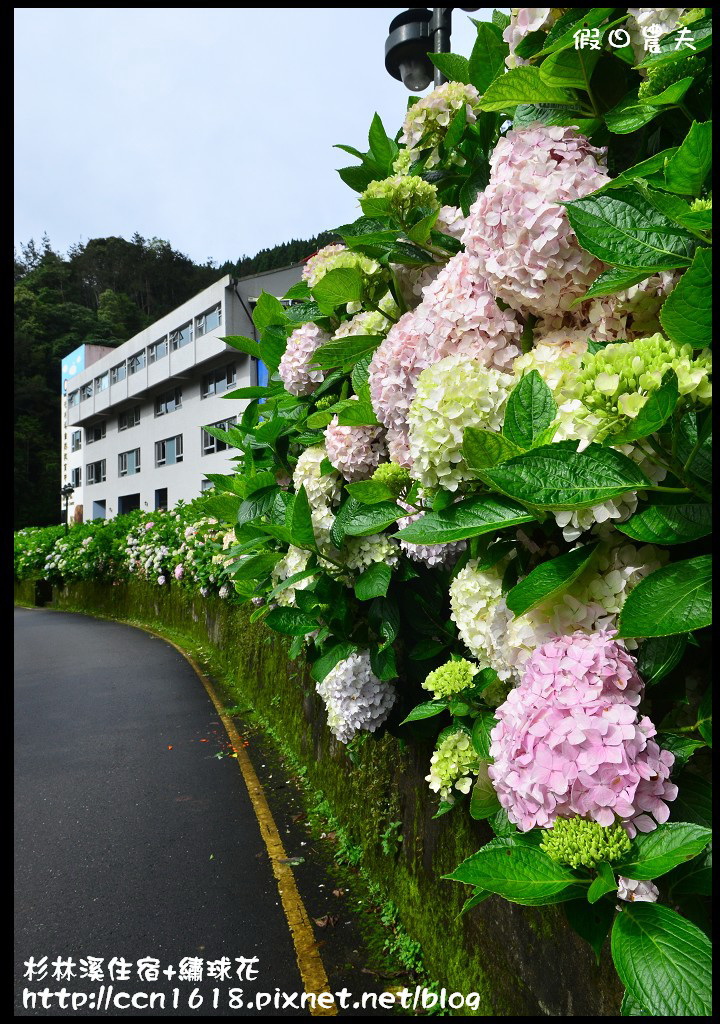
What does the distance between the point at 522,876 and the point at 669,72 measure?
62.7 inches

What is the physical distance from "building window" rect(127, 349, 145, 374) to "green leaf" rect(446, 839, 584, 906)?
44088 mm

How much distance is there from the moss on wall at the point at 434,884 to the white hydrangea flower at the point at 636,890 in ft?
1.79

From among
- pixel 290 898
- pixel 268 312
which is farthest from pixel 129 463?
pixel 268 312

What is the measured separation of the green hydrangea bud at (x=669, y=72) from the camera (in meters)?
1.33

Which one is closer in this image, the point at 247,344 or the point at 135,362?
the point at 247,344

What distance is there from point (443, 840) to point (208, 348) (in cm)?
3438

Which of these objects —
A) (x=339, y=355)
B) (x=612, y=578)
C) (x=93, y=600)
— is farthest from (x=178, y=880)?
(x=93, y=600)

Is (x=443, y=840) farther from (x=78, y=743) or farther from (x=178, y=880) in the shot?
(x=78, y=743)

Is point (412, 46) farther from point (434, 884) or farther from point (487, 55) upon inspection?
point (434, 884)

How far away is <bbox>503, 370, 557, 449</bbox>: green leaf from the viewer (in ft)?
4.57

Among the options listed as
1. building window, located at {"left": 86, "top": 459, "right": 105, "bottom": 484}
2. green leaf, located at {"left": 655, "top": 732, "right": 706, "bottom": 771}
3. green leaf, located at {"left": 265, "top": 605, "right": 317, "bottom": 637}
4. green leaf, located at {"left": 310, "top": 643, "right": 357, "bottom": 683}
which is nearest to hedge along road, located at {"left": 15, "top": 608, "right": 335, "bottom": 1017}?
green leaf, located at {"left": 310, "top": 643, "right": 357, "bottom": 683}

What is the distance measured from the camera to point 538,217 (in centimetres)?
144

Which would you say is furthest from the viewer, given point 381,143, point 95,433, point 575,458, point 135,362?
point 95,433

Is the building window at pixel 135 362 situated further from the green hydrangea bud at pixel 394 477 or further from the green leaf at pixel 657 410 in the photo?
the green leaf at pixel 657 410
